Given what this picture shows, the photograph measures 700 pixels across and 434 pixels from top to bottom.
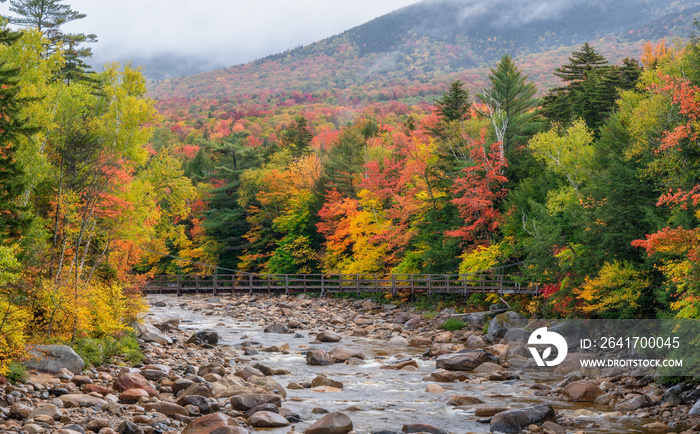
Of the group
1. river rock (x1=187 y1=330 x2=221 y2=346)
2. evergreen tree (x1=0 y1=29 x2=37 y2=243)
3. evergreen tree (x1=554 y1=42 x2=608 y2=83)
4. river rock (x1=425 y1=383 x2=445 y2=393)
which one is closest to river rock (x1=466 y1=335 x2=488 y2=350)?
river rock (x1=425 y1=383 x2=445 y2=393)

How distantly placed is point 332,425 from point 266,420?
136 cm

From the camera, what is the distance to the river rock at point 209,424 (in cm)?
1022

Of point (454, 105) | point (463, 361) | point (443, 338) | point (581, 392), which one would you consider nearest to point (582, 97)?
point (454, 105)

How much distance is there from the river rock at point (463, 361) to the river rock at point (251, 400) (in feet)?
20.8

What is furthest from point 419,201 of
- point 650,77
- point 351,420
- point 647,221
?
point 351,420

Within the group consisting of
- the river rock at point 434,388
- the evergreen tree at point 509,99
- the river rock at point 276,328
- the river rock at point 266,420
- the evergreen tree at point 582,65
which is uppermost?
the evergreen tree at point 582,65

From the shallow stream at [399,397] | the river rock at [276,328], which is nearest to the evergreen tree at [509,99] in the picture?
the river rock at [276,328]

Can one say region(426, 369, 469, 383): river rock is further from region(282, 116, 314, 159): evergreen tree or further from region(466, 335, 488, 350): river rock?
region(282, 116, 314, 159): evergreen tree

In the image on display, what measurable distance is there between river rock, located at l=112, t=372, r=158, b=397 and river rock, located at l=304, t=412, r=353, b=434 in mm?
3925

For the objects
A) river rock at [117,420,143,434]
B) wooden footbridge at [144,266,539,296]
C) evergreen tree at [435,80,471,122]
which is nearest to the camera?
river rock at [117,420,143,434]

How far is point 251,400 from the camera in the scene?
12242mm

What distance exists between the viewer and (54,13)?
28469mm

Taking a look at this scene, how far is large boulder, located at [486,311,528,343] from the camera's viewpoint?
2216 centimetres

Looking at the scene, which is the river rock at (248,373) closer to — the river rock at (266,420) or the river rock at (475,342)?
the river rock at (266,420)
